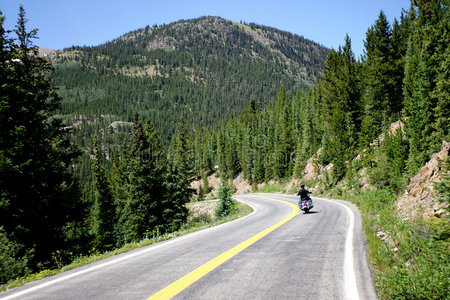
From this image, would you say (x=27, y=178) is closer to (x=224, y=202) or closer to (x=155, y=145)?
(x=224, y=202)

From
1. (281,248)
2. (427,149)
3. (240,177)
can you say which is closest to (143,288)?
(281,248)

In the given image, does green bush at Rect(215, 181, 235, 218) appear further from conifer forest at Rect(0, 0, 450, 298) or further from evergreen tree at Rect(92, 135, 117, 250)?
evergreen tree at Rect(92, 135, 117, 250)

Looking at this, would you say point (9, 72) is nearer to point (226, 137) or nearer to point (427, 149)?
point (427, 149)

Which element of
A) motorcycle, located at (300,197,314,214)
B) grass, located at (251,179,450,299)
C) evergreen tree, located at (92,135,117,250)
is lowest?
evergreen tree, located at (92,135,117,250)

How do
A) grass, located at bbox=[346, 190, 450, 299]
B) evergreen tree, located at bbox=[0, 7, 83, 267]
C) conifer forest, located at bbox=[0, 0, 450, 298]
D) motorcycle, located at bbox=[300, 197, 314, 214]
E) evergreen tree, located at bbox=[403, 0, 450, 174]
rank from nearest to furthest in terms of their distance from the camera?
grass, located at bbox=[346, 190, 450, 299] < evergreen tree, located at bbox=[0, 7, 83, 267] < conifer forest, located at bbox=[0, 0, 450, 298] < motorcycle, located at bbox=[300, 197, 314, 214] < evergreen tree, located at bbox=[403, 0, 450, 174]

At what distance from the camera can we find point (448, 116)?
59.9ft

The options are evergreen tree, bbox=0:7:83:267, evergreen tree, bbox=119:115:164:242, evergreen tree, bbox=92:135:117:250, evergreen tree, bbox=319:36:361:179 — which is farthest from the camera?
evergreen tree, bbox=92:135:117:250

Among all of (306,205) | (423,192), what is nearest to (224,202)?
(306,205)

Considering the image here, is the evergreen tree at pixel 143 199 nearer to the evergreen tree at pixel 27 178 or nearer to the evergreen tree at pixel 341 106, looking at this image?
the evergreen tree at pixel 27 178

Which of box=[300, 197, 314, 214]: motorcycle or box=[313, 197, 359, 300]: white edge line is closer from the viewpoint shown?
box=[313, 197, 359, 300]: white edge line

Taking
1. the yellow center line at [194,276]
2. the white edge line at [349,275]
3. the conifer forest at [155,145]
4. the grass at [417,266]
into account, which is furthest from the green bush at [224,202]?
the grass at [417,266]

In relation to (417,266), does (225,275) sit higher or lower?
lower

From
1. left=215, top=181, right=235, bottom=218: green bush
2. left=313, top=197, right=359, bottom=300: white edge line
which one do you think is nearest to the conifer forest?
left=313, top=197, right=359, bottom=300: white edge line

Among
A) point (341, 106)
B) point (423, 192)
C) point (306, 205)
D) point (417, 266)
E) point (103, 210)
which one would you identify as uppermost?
point (341, 106)
